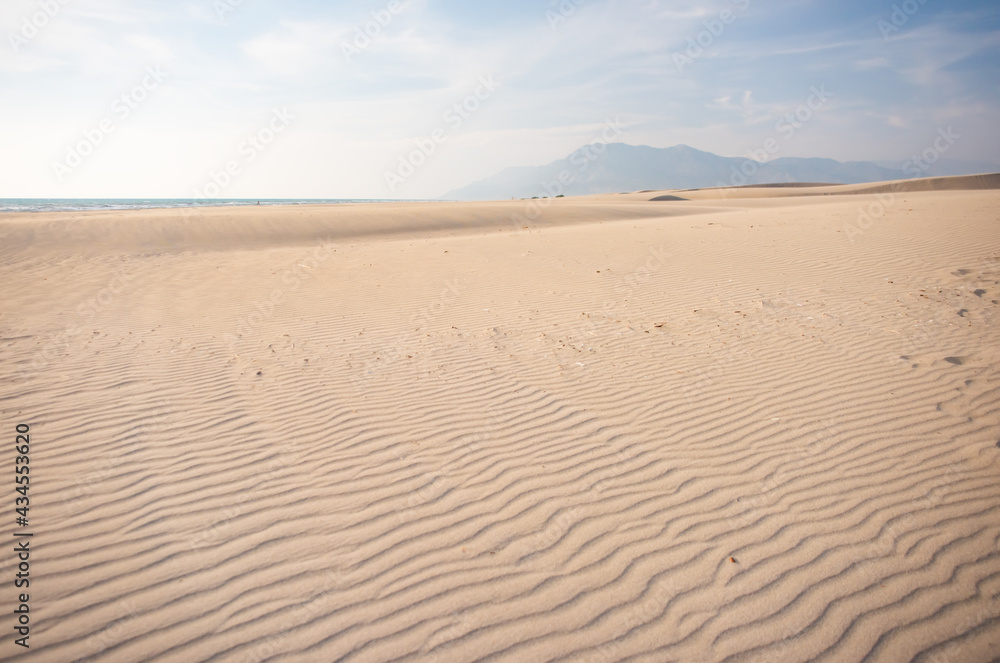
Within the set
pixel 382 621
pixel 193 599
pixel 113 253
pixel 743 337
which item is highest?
pixel 113 253

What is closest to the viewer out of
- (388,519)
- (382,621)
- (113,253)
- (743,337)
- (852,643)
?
(852,643)

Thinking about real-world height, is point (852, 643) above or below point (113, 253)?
below

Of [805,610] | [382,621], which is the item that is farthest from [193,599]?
[805,610]

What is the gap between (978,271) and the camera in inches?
339

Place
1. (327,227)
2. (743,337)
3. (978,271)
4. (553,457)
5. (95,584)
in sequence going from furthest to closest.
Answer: (327,227) < (978,271) < (743,337) < (553,457) < (95,584)

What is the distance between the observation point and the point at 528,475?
388cm

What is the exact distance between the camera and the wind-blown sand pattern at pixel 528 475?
8.58ft

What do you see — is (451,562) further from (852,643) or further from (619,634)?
(852,643)

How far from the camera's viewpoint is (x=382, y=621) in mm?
2641

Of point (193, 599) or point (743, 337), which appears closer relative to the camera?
point (193, 599)

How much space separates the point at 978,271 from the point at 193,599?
12.0 m

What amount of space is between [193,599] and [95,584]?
682 mm

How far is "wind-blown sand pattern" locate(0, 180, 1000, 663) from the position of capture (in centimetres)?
262

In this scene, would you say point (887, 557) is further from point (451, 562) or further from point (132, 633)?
point (132, 633)
